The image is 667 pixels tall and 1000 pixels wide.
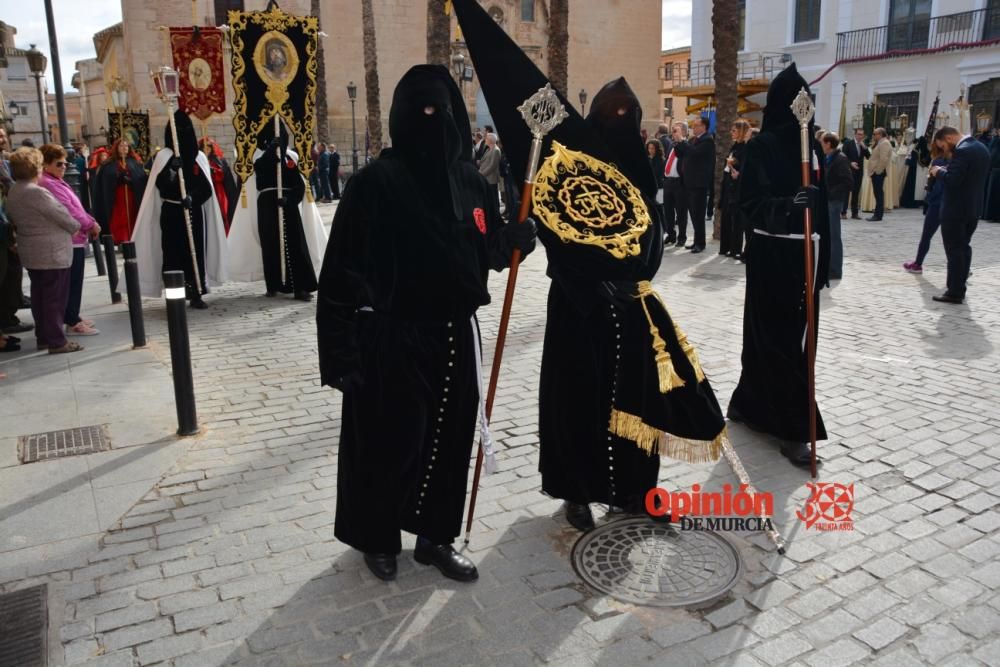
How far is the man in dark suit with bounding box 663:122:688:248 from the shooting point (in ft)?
45.0

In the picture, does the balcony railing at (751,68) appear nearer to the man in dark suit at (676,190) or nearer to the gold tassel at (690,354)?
the man in dark suit at (676,190)

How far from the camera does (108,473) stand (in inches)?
188

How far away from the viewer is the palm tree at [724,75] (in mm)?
14344

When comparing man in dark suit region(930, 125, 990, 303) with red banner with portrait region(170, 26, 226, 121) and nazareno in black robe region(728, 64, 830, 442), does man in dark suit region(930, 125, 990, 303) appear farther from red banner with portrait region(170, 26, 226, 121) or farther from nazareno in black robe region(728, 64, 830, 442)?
red banner with portrait region(170, 26, 226, 121)

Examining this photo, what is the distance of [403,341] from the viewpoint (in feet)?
11.1

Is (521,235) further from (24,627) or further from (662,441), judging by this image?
(24,627)

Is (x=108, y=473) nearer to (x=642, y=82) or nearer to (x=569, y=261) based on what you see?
(x=569, y=261)

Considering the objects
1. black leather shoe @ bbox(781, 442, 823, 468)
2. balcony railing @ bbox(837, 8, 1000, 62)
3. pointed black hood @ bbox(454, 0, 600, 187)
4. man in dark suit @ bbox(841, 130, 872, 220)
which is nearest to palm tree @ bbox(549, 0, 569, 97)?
man in dark suit @ bbox(841, 130, 872, 220)

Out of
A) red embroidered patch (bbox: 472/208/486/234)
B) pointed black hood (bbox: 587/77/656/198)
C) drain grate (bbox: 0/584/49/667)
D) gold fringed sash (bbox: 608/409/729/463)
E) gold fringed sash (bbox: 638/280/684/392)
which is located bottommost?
drain grate (bbox: 0/584/49/667)

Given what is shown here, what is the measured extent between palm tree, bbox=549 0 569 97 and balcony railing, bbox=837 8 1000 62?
1401 cm

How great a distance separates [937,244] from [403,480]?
13027 mm

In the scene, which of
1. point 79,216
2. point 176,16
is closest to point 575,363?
point 79,216

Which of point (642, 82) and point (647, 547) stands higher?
point (642, 82)

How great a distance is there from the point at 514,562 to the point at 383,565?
0.61m
